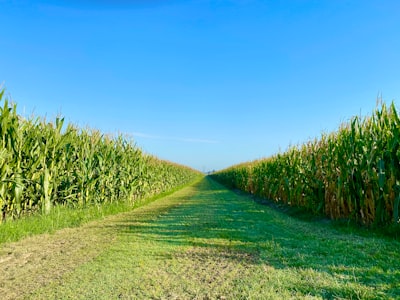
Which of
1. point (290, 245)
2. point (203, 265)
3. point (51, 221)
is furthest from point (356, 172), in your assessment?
point (51, 221)

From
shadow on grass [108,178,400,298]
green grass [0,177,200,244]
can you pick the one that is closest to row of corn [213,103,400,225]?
shadow on grass [108,178,400,298]

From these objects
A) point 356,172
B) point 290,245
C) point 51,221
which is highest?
point 356,172

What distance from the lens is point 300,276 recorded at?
9.23 feet

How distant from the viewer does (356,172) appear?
19.0ft

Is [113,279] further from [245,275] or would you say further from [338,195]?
[338,195]

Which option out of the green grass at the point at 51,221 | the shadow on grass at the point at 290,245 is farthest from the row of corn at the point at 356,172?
the green grass at the point at 51,221

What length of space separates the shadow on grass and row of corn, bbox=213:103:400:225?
30.9 inches

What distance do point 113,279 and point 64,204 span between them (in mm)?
4731

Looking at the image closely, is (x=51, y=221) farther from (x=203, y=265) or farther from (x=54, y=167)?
(x=203, y=265)

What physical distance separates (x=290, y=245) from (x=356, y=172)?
280cm

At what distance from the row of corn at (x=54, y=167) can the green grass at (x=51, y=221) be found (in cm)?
22

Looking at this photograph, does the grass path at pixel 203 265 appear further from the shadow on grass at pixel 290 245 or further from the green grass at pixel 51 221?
the green grass at pixel 51 221

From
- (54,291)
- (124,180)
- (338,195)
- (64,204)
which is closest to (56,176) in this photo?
(64,204)

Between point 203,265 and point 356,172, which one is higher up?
point 356,172
